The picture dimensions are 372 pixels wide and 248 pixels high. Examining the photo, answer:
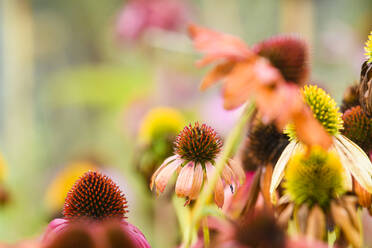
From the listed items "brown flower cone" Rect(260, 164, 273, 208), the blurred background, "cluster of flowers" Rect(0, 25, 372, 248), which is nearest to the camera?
"cluster of flowers" Rect(0, 25, 372, 248)

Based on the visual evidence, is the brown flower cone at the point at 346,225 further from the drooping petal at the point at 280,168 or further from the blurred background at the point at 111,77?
the blurred background at the point at 111,77

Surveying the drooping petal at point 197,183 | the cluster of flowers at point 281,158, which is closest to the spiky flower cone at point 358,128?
the cluster of flowers at point 281,158

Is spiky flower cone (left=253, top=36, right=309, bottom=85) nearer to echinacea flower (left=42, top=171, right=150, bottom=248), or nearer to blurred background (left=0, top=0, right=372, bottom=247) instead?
echinacea flower (left=42, top=171, right=150, bottom=248)

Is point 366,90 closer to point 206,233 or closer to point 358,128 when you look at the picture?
point 358,128

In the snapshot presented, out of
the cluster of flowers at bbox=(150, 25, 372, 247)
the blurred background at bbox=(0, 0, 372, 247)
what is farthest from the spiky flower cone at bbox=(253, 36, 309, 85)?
the blurred background at bbox=(0, 0, 372, 247)

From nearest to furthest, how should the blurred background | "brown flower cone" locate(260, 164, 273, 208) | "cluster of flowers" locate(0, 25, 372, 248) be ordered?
"cluster of flowers" locate(0, 25, 372, 248) → "brown flower cone" locate(260, 164, 273, 208) → the blurred background

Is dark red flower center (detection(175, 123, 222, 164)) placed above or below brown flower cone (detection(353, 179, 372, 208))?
above

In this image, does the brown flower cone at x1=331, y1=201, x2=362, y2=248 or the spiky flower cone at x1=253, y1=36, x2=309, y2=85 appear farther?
the spiky flower cone at x1=253, y1=36, x2=309, y2=85
